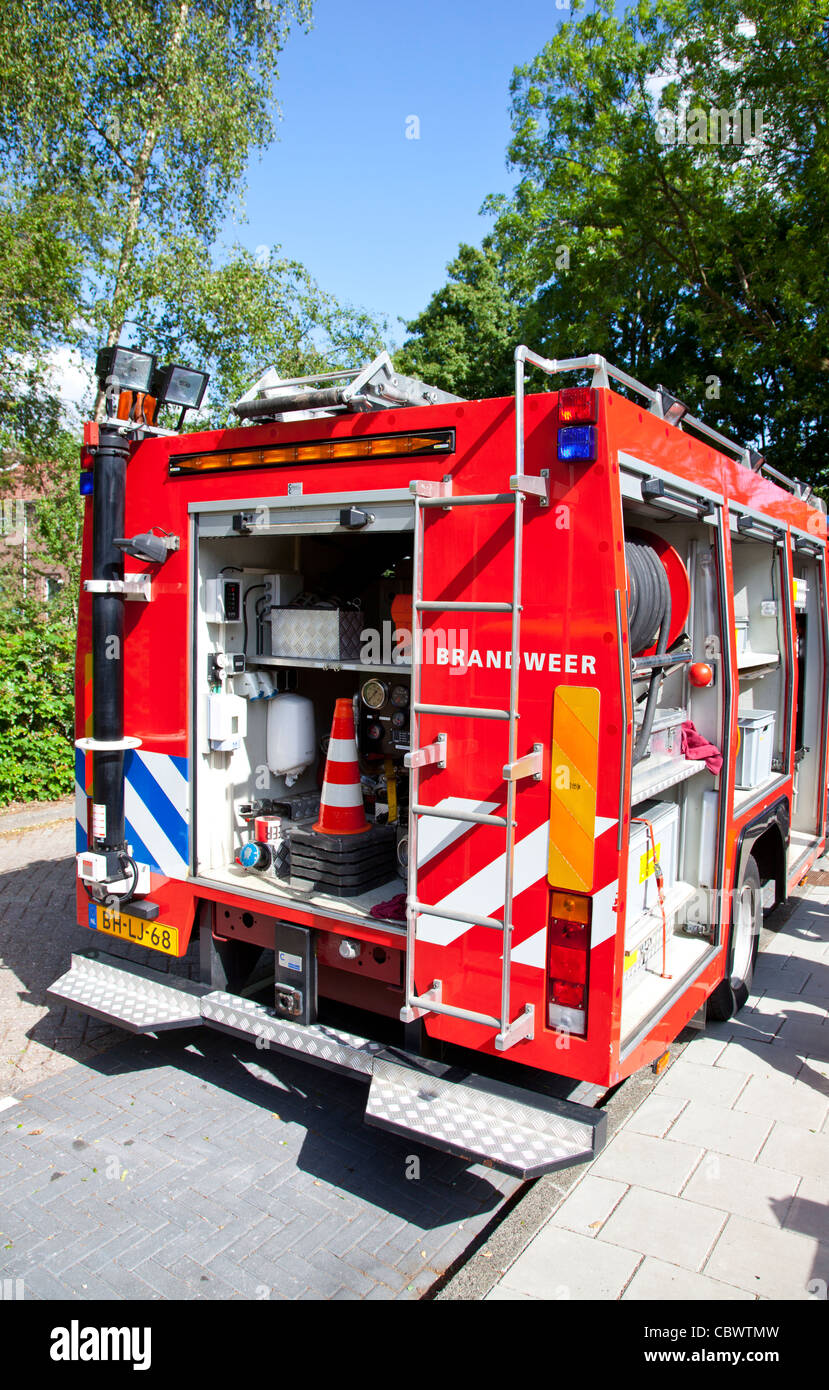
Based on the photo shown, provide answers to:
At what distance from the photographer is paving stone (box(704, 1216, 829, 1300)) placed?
9.39ft

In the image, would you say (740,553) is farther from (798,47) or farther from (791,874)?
(798,47)

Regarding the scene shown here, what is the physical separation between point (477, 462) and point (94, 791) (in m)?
2.57

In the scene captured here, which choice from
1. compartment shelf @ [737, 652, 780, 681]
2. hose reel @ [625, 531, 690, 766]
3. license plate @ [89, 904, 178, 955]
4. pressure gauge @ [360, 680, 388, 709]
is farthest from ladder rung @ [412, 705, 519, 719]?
compartment shelf @ [737, 652, 780, 681]

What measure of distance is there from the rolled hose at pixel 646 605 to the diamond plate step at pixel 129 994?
2.38m

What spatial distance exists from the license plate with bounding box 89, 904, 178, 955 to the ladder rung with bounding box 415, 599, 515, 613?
2159 mm

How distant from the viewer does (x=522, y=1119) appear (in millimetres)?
2922

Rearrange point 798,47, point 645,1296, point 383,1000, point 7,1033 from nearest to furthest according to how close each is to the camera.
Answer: point 645,1296, point 383,1000, point 7,1033, point 798,47

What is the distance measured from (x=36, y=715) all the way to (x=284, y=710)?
6482 mm

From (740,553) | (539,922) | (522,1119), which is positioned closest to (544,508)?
(539,922)

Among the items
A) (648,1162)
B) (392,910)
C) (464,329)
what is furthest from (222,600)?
(464,329)

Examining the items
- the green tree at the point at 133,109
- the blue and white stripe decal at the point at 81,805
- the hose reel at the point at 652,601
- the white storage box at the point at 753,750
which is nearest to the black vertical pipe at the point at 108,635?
the blue and white stripe decal at the point at 81,805

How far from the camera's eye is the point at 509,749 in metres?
2.89

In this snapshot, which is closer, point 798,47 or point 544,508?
point 544,508

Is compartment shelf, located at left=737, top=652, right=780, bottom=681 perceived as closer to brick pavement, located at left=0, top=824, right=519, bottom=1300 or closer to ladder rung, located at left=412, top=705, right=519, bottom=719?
ladder rung, located at left=412, top=705, right=519, bottom=719
